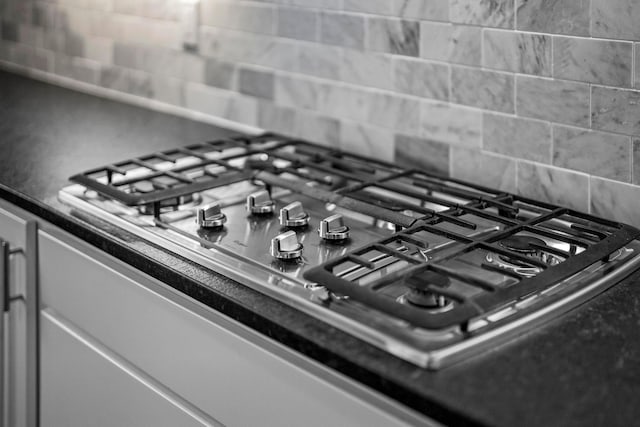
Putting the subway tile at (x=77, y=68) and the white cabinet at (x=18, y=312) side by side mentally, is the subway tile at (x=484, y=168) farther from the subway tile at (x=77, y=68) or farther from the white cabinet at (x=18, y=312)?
the subway tile at (x=77, y=68)

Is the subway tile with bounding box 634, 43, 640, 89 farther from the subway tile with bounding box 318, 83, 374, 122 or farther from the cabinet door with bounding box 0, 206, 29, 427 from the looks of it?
the cabinet door with bounding box 0, 206, 29, 427

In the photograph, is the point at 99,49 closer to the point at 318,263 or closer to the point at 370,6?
the point at 370,6

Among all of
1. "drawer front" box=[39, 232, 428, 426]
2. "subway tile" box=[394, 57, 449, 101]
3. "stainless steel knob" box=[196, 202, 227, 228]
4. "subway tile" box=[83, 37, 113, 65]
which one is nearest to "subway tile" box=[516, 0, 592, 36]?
"subway tile" box=[394, 57, 449, 101]

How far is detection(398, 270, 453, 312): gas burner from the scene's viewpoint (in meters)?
1.09

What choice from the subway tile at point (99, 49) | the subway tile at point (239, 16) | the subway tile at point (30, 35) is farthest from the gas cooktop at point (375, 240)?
the subway tile at point (30, 35)

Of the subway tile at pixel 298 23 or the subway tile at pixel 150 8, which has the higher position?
the subway tile at pixel 150 8

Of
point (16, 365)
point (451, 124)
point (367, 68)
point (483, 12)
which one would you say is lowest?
point (16, 365)

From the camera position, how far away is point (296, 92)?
6.61 ft

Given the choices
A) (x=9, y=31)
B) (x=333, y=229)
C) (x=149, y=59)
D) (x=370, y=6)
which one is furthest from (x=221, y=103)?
(x=9, y=31)

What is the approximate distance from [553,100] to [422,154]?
0.34m

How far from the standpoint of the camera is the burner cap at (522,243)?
4.16 ft

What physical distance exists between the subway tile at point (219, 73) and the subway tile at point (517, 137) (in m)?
0.81

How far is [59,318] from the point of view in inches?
63.8

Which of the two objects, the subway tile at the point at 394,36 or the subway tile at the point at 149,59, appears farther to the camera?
the subway tile at the point at 149,59
